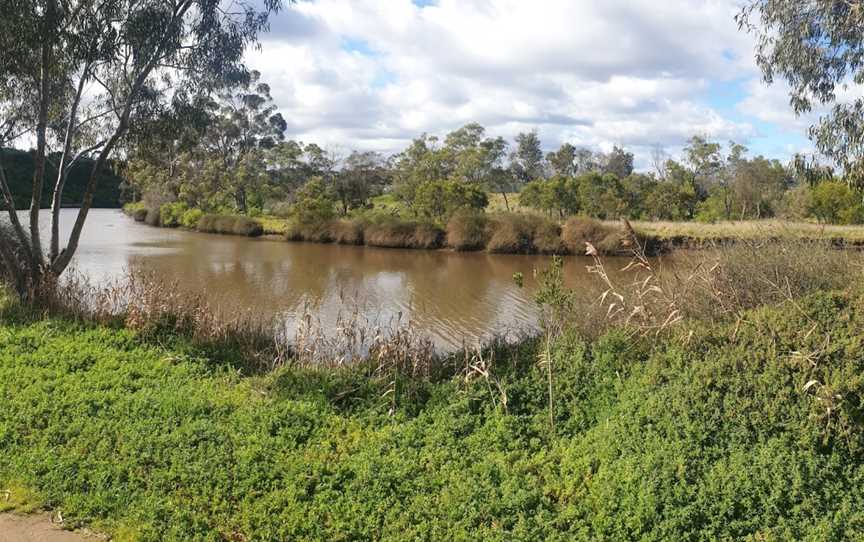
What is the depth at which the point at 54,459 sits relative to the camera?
17.3 ft

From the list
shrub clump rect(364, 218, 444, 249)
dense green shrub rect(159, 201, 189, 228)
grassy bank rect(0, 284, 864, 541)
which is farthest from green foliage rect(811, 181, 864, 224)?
dense green shrub rect(159, 201, 189, 228)

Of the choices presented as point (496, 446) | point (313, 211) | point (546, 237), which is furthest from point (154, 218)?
point (496, 446)

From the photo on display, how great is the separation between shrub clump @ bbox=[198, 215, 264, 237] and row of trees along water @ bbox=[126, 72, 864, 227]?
119 inches

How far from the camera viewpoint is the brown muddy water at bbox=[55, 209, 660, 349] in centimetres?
1308

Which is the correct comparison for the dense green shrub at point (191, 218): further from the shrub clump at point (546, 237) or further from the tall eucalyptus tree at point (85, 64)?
the tall eucalyptus tree at point (85, 64)

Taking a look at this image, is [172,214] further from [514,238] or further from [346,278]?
[346,278]

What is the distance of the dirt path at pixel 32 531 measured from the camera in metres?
4.41

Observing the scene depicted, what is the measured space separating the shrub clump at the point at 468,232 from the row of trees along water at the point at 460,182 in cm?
305

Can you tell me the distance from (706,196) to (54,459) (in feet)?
138

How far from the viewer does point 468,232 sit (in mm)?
30734

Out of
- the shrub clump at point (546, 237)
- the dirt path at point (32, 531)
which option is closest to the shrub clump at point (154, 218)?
the shrub clump at point (546, 237)

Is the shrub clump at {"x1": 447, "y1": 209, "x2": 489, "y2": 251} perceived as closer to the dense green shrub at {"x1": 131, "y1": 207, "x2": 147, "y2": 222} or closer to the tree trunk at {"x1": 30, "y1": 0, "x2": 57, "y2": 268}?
the tree trunk at {"x1": 30, "y1": 0, "x2": 57, "y2": 268}

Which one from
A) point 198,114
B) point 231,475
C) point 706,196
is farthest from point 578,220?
point 231,475

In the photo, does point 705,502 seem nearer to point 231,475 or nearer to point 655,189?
point 231,475
